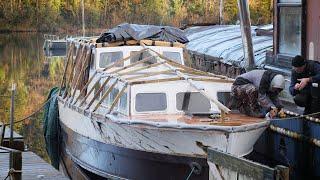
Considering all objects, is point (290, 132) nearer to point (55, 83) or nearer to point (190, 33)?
point (190, 33)

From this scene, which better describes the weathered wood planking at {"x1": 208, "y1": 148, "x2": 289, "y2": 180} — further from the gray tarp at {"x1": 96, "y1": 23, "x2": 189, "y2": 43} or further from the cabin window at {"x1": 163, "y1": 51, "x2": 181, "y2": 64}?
the gray tarp at {"x1": 96, "y1": 23, "x2": 189, "y2": 43}

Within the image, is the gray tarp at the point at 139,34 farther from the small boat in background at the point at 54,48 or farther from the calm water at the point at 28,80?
the small boat in background at the point at 54,48

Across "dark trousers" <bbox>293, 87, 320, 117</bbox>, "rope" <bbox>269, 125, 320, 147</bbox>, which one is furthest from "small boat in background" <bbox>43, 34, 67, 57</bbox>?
"dark trousers" <bbox>293, 87, 320, 117</bbox>

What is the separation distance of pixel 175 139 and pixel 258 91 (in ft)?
5.91

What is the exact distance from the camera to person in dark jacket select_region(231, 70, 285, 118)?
1226cm

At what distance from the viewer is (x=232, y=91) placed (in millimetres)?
12766

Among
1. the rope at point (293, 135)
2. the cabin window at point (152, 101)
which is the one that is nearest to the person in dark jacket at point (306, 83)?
the rope at point (293, 135)

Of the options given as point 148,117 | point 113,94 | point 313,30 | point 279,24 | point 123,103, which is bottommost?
point 148,117

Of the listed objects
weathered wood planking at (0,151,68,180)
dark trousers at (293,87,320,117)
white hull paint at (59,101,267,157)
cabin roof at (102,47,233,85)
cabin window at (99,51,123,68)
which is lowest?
weathered wood planking at (0,151,68,180)

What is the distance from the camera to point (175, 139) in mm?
12016

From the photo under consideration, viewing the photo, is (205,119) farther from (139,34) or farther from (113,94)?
(139,34)

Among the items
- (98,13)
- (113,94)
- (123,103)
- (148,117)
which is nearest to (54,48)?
(98,13)

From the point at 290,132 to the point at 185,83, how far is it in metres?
2.46

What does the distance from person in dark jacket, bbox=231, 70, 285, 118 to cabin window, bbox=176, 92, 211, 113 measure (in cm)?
71
